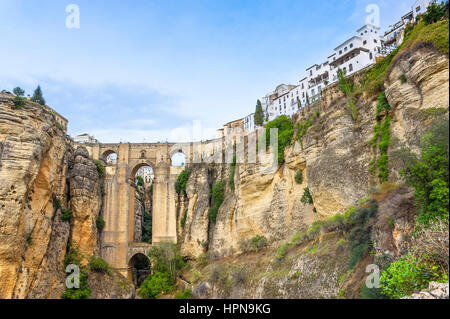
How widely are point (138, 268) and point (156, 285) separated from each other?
1062 centimetres

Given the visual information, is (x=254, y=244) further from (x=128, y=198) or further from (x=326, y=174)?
(x=128, y=198)

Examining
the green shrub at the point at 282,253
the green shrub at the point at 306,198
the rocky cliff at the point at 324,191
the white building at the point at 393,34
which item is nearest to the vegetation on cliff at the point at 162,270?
the rocky cliff at the point at 324,191

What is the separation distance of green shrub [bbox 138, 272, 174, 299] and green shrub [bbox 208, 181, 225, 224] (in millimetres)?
6830

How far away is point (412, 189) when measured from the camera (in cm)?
1368

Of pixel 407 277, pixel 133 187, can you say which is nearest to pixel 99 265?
pixel 133 187

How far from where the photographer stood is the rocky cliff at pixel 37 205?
2455 cm

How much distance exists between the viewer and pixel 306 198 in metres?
24.6

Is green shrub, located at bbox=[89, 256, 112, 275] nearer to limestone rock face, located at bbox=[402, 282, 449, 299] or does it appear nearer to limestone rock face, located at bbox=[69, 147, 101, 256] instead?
limestone rock face, located at bbox=[69, 147, 101, 256]

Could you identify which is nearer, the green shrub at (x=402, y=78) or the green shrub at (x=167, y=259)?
the green shrub at (x=402, y=78)

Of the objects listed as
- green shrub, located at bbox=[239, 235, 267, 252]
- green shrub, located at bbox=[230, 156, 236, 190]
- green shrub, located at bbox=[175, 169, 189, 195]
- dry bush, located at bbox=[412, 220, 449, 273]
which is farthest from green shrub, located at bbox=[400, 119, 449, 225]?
green shrub, located at bbox=[175, 169, 189, 195]

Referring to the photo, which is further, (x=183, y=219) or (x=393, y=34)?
(x=393, y=34)

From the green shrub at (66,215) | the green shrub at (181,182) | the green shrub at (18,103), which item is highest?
the green shrub at (18,103)

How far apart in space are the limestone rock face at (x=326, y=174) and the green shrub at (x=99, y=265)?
24.7ft

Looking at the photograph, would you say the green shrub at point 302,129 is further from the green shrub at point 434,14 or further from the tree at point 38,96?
the tree at point 38,96
